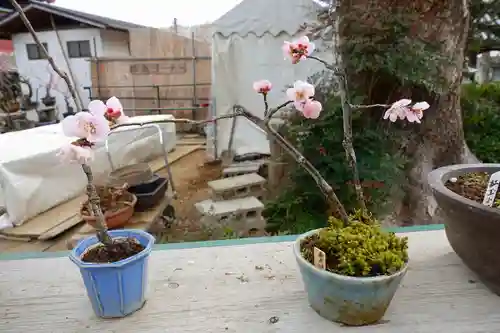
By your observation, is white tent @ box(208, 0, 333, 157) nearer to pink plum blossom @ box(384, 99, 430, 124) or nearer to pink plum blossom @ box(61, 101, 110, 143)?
pink plum blossom @ box(384, 99, 430, 124)

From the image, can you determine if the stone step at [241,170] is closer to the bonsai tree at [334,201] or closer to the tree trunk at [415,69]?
the tree trunk at [415,69]

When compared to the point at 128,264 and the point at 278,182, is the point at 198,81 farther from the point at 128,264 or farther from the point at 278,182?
the point at 128,264

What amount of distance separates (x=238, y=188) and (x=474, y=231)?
2.16m

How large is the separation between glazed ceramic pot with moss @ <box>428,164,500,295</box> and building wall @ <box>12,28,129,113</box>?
7000 millimetres

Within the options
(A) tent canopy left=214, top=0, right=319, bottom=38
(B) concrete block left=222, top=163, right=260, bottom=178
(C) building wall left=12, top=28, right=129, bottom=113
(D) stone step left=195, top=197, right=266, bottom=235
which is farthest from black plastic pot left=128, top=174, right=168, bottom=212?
(C) building wall left=12, top=28, right=129, bottom=113

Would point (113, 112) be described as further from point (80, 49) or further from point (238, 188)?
point (80, 49)

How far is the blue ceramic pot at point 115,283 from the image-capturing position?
2.20 feet

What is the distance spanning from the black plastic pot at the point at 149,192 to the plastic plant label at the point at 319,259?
203cm

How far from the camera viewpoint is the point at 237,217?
2480 mm

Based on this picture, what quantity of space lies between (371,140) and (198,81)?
15.8 ft

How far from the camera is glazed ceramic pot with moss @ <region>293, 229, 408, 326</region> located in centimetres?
62

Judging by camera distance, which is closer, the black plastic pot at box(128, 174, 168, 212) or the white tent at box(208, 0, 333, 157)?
the black plastic pot at box(128, 174, 168, 212)

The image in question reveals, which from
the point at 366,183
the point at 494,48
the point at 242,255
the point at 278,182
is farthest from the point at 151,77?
the point at 242,255

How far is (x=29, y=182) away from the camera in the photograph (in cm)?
255
